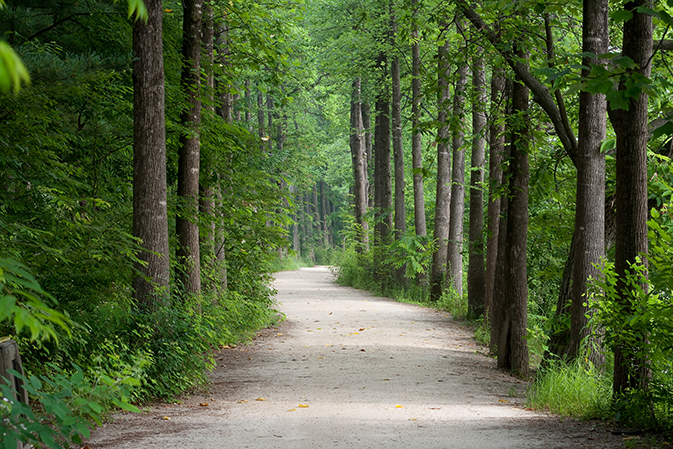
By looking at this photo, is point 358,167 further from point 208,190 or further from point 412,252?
point 208,190

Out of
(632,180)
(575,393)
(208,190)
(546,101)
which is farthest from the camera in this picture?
(208,190)

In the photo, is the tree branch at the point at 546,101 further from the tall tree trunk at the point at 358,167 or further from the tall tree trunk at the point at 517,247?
the tall tree trunk at the point at 358,167

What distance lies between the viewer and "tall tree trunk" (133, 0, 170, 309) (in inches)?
312

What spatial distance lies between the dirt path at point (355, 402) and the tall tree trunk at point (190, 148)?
1.95m

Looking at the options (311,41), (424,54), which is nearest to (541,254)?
(424,54)

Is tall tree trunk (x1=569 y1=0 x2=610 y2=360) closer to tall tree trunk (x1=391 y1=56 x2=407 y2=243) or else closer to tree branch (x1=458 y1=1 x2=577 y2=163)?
tree branch (x1=458 y1=1 x2=577 y2=163)

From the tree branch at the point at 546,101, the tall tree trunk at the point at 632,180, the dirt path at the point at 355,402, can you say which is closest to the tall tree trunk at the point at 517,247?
the dirt path at the point at 355,402

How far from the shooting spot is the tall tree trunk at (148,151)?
792 cm

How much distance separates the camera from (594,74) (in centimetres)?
447

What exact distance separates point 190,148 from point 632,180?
751 centimetres

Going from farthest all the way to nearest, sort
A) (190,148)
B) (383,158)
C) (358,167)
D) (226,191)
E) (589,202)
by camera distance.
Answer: (358,167), (383,158), (226,191), (190,148), (589,202)

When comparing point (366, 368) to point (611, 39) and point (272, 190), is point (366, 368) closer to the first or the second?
point (272, 190)

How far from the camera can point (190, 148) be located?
10891mm

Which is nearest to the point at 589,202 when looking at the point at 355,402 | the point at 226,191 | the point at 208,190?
the point at 355,402
